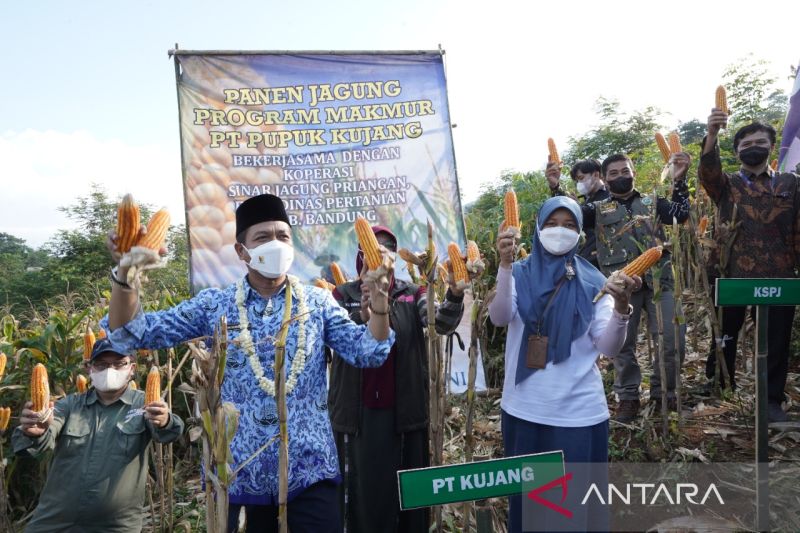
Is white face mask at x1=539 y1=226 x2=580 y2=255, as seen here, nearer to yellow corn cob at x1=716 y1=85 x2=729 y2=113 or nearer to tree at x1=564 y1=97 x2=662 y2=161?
yellow corn cob at x1=716 y1=85 x2=729 y2=113

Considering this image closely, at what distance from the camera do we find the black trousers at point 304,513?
1852mm

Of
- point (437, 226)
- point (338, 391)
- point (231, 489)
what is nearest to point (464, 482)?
point (231, 489)

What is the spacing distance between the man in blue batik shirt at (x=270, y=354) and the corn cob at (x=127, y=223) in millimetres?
303

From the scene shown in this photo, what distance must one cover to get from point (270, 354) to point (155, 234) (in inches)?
21.9

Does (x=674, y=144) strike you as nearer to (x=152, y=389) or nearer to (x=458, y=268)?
(x=458, y=268)

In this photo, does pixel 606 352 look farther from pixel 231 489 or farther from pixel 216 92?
pixel 216 92

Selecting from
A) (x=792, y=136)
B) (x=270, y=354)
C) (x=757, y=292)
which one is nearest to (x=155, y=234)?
(x=270, y=354)

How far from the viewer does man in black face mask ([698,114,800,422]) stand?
3.64 meters

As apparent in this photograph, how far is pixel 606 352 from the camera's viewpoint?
2.19 m

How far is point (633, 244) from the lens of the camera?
4.05m

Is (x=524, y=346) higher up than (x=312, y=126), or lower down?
lower down

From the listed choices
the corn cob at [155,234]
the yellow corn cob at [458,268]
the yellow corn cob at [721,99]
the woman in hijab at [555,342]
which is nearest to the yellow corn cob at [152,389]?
the corn cob at [155,234]

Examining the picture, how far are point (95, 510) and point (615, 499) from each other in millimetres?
2645

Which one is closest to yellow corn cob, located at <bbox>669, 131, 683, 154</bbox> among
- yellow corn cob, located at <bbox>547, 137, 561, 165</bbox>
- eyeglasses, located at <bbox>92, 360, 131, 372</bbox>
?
yellow corn cob, located at <bbox>547, 137, 561, 165</bbox>
